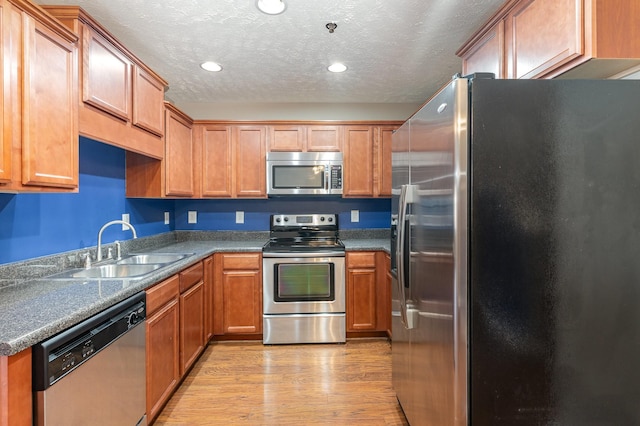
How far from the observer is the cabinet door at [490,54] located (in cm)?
167

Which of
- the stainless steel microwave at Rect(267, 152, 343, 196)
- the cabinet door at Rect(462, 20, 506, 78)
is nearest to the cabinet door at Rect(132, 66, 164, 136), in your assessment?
the stainless steel microwave at Rect(267, 152, 343, 196)

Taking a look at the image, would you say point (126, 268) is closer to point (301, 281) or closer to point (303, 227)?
point (301, 281)

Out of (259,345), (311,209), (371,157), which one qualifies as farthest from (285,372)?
(371,157)

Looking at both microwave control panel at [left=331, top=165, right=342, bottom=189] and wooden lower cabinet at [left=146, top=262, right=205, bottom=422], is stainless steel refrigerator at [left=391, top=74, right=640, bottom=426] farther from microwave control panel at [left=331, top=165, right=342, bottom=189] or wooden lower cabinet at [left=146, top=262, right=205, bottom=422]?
microwave control panel at [left=331, top=165, right=342, bottom=189]

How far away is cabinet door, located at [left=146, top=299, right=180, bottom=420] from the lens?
1798 millimetres

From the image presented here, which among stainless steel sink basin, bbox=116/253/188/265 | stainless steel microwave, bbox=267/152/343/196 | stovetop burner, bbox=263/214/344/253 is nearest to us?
stainless steel sink basin, bbox=116/253/188/265

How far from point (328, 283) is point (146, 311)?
5.43ft

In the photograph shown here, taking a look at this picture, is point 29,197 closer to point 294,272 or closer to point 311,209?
point 294,272

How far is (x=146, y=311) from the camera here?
1729mm

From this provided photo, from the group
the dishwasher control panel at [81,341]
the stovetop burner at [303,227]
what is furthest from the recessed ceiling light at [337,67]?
the dishwasher control panel at [81,341]

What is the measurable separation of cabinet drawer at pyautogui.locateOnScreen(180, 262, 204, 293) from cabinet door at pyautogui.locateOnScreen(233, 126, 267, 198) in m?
0.98

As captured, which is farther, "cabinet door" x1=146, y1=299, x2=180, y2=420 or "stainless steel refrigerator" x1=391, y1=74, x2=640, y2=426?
"cabinet door" x1=146, y1=299, x2=180, y2=420

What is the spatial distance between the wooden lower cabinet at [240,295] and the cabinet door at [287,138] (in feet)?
3.79

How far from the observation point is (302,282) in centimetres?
299
